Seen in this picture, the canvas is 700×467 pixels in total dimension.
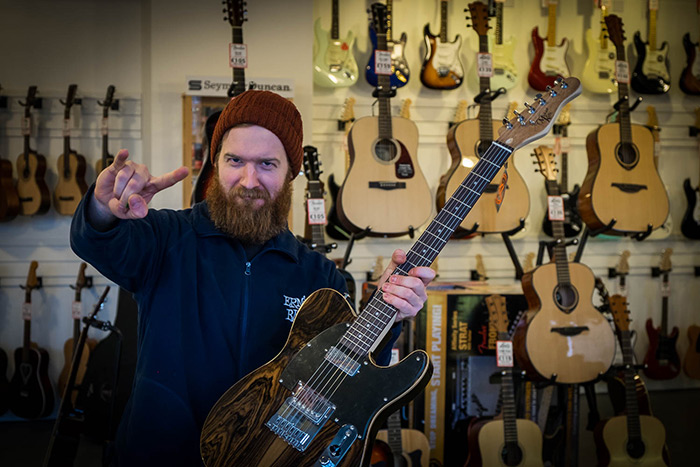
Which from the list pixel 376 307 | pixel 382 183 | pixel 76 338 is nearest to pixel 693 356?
pixel 382 183

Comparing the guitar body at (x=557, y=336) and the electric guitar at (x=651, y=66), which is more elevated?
the electric guitar at (x=651, y=66)

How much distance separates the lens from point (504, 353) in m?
2.99

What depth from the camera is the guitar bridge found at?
1408mm

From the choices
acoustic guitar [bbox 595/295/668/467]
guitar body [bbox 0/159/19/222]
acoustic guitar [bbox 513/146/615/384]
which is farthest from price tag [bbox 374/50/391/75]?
guitar body [bbox 0/159/19/222]

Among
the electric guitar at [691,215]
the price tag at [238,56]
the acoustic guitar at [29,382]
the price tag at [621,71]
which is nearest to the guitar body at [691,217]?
the electric guitar at [691,215]

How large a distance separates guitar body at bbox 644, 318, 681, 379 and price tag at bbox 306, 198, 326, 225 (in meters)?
3.22

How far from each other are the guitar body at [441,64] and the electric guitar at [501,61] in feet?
0.82

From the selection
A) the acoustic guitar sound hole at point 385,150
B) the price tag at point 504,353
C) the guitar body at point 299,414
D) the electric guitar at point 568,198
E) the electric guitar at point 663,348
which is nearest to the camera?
the guitar body at point 299,414

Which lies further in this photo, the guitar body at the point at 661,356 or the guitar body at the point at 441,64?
the guitar body at the point at 661,356

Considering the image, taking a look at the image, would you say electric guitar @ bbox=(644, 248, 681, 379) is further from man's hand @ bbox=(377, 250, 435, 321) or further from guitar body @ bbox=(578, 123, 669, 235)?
man's hand @ bbox=(377, 250, 435, 321)

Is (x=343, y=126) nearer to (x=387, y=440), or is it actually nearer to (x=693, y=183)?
(x=387, y=440)

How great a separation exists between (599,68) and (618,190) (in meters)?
1.57

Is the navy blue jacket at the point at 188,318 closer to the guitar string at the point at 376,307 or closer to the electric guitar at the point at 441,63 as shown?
the guitar string at the point at 376,307

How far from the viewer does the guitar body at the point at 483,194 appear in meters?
3.32
